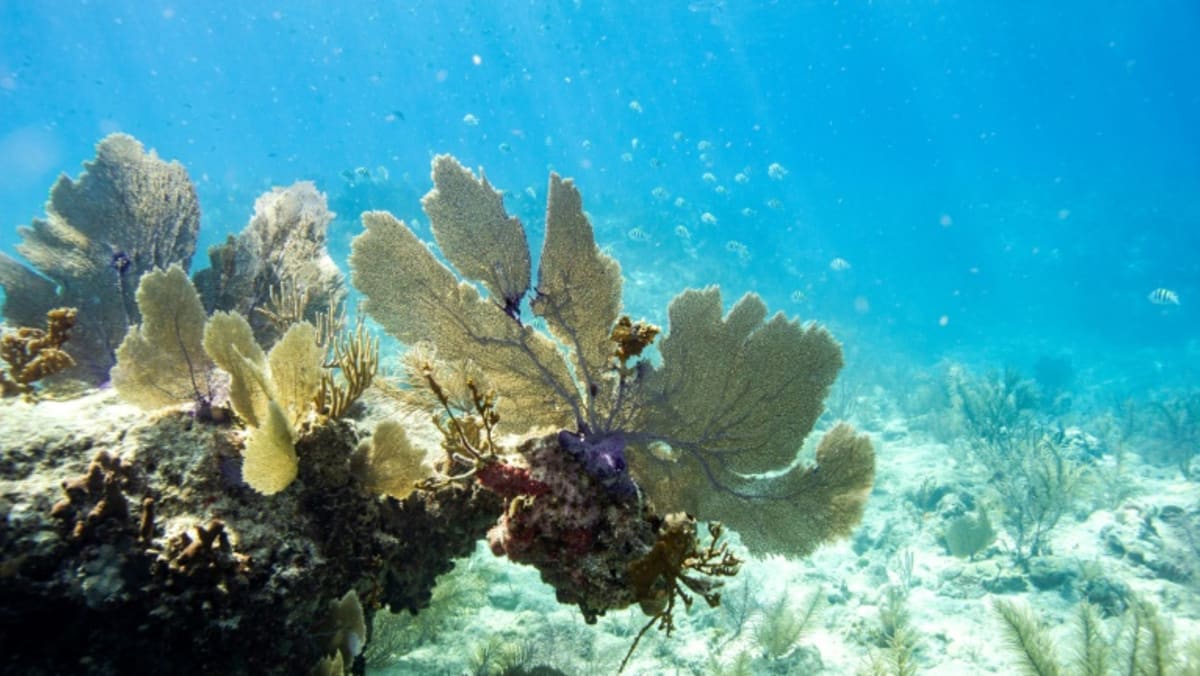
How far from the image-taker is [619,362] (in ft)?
10.6

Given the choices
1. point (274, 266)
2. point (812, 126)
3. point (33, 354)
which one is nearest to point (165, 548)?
point (33, 354)

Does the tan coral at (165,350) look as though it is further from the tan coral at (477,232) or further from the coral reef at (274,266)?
the coral reef at (274,266)

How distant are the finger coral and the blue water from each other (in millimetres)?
32530

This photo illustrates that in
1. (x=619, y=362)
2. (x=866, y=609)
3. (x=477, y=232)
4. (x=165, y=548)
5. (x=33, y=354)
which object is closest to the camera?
(x=165, y=548)

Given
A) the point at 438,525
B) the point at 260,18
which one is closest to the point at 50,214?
the point at 438,525

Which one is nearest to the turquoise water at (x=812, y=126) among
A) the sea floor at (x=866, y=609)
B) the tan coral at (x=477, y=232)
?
the sea floor at (x=866, y=609)

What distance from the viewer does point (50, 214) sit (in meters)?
4.50

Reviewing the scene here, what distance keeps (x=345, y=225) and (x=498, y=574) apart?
71.3ft

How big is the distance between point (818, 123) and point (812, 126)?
0.97 m

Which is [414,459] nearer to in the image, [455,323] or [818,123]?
[455,323]

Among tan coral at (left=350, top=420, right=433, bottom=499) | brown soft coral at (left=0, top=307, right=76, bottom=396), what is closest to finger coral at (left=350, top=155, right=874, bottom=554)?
tan coral at (left=350, top=420, right=433, bottom=499)

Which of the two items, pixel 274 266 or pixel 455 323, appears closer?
pixel 455 323

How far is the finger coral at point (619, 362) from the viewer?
294cm

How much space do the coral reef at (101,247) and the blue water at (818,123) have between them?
31738 millimetres
